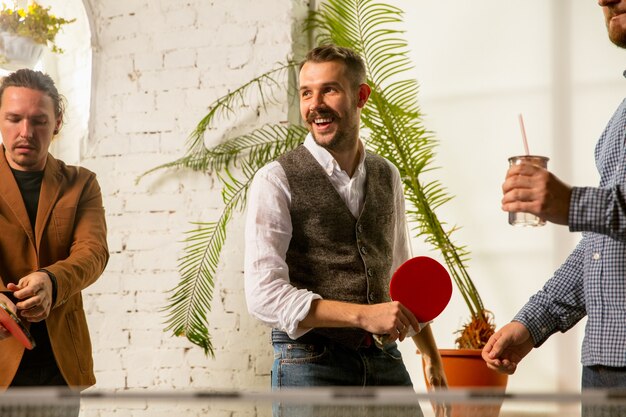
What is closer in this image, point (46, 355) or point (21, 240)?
point (46, 355)

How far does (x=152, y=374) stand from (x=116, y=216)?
726 millimetres

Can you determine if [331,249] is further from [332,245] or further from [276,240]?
[276,240]

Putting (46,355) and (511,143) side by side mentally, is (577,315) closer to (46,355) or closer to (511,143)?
(46,355)

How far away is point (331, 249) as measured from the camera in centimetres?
202

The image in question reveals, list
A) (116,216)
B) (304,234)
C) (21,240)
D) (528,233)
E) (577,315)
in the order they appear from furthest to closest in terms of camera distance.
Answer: (116,216) → (528,233) → (21,240) → (304,234) → (577,315)

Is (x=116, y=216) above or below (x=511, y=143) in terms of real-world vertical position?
below

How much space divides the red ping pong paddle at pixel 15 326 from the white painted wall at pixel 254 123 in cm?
141

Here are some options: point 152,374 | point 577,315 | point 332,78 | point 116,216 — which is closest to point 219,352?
point 152,374

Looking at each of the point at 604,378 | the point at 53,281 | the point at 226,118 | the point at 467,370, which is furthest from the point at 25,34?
the point at 604,378

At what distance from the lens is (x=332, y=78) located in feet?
7.07

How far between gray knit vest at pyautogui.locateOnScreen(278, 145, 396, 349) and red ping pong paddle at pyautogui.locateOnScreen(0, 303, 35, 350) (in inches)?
25.1

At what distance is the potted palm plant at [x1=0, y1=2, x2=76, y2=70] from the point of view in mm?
3379

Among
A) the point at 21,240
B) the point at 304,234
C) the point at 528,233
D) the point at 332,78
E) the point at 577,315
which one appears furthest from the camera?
the point at 528,233

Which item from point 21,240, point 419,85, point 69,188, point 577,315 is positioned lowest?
point 577,315
